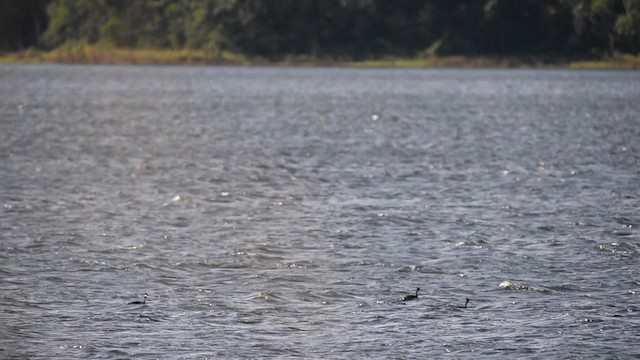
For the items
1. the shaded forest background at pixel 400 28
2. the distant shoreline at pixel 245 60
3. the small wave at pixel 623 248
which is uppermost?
the small wave at pixel 623 248

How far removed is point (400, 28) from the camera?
172000 millimetres

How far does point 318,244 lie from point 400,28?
14965 centimetres

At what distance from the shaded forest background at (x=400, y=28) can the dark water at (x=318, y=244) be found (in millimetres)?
114003

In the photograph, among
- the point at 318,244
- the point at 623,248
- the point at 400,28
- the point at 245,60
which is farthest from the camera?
the point at 245,60

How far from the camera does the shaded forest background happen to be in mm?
168250

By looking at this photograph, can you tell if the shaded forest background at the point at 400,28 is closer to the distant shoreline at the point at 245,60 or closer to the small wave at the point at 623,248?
the distant shoreline at the point at 245,60

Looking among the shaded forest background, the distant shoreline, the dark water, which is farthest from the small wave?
the distant shoreline

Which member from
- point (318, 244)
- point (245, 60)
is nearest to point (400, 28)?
point (245, 60)

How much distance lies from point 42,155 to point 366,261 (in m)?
23.1

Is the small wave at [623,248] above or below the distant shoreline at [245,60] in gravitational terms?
above

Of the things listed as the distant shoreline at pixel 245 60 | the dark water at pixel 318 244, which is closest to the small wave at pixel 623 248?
the dark water at pixel 318 244

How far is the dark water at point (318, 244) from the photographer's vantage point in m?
17.2

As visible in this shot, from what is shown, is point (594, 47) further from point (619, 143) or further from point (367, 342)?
point (367, 342)

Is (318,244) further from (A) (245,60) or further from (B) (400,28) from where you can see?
(A) (245,60)
